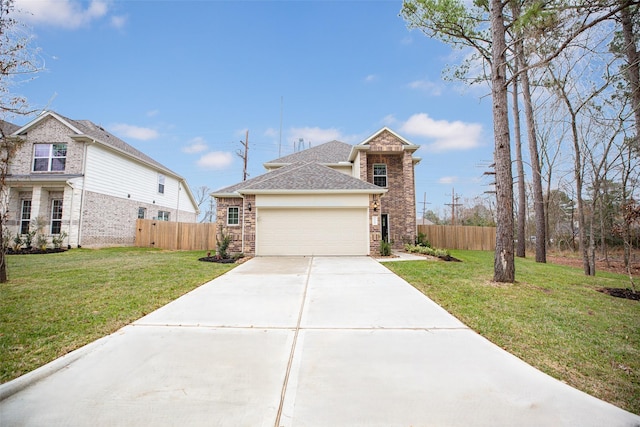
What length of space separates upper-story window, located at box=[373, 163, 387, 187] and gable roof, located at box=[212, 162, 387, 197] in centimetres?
308

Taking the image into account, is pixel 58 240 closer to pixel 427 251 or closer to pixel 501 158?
pixel 427 251

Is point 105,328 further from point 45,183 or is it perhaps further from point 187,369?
point 45,183

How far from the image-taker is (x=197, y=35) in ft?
42.4

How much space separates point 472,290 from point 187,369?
5597 millimetres

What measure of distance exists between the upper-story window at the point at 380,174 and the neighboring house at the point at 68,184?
1465cm

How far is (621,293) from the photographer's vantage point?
5.95 metres

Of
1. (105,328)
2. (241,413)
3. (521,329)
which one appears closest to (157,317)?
(105,328)

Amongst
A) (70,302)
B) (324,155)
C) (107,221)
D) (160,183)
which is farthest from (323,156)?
(70,302)

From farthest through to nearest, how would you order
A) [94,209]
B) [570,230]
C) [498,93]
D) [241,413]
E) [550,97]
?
A: 1. [570,230]
2. [94,209]
3. [550,97]
4. [498,93]
5. [241,413]

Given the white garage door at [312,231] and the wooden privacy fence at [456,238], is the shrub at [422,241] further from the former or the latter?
the white garage door at [312,231]

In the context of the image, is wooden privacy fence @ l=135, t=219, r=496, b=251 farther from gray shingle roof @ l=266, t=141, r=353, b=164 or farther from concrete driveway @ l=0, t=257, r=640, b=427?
concrete driveway @ l=0, t=257, r=640, b=427

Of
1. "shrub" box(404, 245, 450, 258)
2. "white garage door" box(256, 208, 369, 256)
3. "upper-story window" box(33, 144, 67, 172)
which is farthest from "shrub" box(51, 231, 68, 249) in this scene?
"shrub" box(404, 245, 450, 258)

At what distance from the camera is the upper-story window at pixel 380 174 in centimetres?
1541

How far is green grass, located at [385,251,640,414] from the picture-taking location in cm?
260
